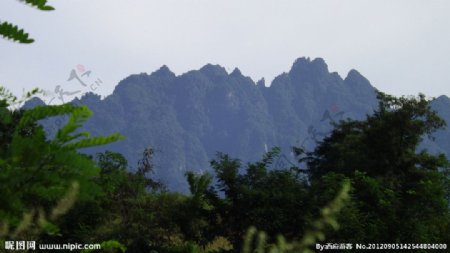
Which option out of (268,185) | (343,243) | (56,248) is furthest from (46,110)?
(268,185)

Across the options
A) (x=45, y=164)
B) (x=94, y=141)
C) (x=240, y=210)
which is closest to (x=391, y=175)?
(x=240, y=210)

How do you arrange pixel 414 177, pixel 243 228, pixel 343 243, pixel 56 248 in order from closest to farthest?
pixel 343 243 → pixel 56 248 → pixel 243 228 → pixel 414 177

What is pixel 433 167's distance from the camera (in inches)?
765

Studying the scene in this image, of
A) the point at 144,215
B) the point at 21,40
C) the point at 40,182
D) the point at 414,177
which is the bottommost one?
the point at 40,182

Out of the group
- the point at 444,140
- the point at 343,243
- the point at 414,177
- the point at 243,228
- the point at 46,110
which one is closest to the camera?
the point at 46,110

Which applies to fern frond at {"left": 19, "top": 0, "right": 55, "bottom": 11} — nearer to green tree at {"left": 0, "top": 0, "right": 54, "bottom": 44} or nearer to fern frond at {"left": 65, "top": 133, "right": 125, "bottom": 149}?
green tree at {"left": 0, "top": 0, "right": 54, "bottom": 44}

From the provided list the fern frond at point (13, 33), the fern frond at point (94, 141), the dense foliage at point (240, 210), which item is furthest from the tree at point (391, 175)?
the fern frond at point (13, 33)

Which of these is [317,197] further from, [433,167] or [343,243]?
[433,167]

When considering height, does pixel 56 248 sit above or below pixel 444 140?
below

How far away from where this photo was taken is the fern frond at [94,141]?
1436 millimetres

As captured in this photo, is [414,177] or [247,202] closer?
[247,202]

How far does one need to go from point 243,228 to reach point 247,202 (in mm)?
701

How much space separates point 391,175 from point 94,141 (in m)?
18.0

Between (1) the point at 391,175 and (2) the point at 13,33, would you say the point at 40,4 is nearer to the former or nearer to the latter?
(2) the point at 13,33
